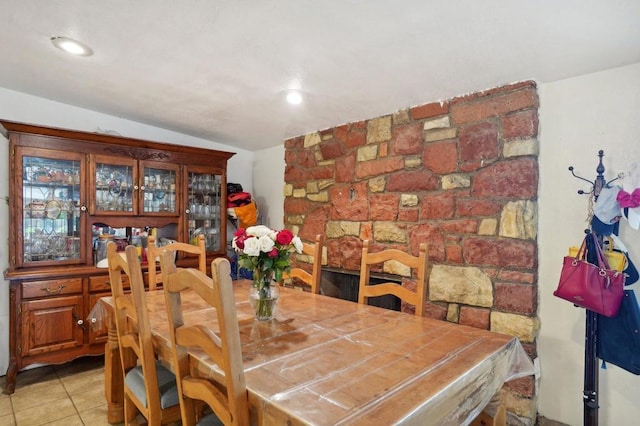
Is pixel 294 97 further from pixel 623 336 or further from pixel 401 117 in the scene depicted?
pixel 623 336

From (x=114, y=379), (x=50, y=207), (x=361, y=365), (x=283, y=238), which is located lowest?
(x=114, y=379)

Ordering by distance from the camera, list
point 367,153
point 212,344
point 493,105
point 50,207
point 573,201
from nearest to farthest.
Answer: point 212,344 < point 573,201 < point 493,105 < point 50,207 < point 367,153

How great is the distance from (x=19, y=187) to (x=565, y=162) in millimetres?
3683

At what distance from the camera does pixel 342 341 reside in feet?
4.47

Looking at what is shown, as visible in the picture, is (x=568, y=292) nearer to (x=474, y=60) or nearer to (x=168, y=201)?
(x=474, y=60)

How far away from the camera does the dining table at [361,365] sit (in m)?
0.90

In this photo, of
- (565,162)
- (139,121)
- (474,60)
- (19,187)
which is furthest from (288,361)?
(139,121)

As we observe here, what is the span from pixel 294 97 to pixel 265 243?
4.48 feet

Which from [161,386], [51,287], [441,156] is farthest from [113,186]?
[441,156]

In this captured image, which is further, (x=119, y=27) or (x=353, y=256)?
(x=353, y=256)

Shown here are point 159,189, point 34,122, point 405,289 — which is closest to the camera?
point 405,289

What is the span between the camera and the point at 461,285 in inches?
92.2

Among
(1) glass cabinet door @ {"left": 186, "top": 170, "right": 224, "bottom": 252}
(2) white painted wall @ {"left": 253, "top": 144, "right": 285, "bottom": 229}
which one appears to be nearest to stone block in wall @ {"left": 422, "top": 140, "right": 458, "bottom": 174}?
(2) white painted wall @ {"left": 253, "top": 144, "right": 285, "bottom": 229}

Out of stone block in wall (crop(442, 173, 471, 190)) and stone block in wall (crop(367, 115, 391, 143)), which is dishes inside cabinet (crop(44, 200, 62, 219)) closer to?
stone block in wall (crop(367, 115, 391, 143))
